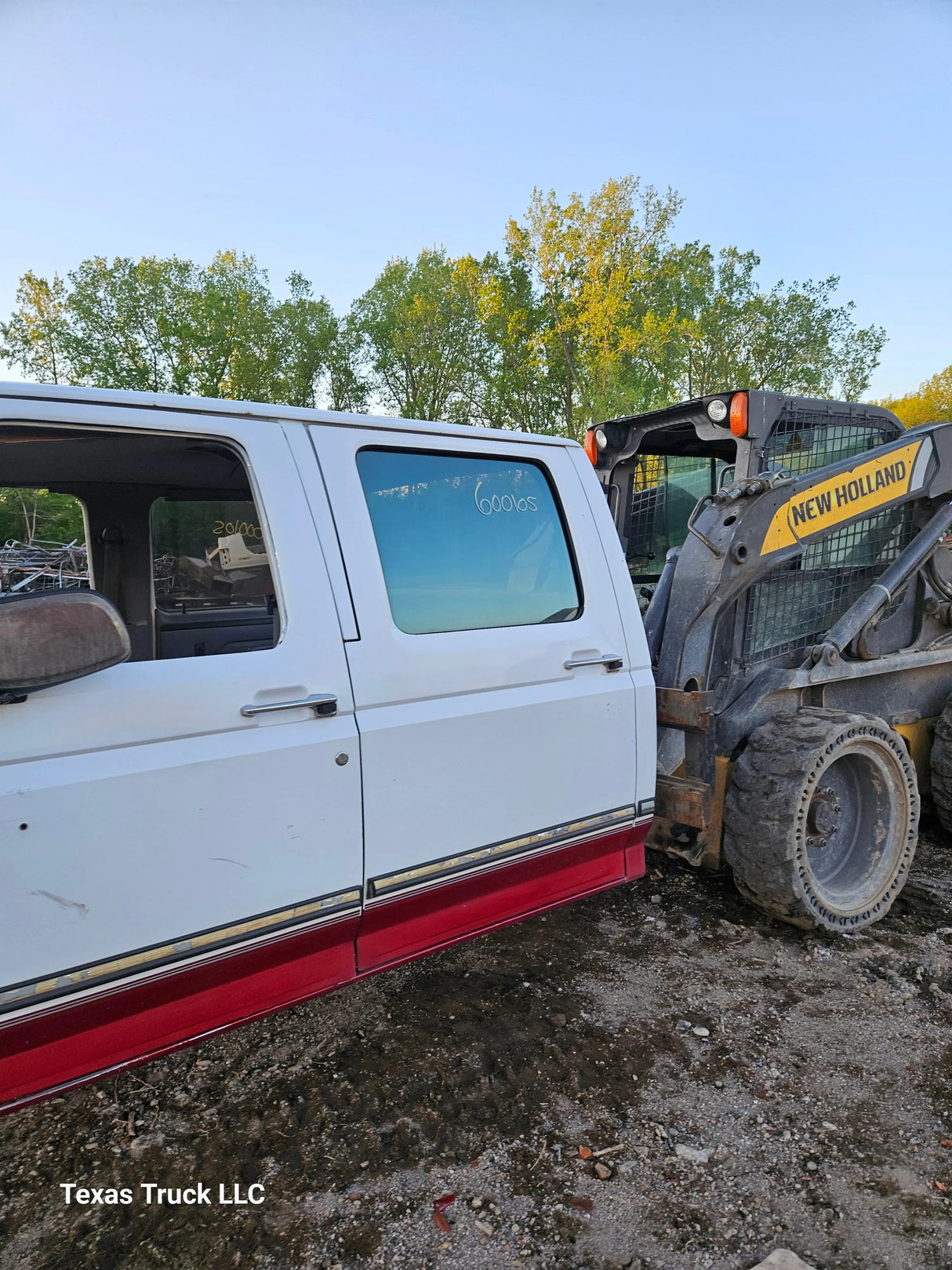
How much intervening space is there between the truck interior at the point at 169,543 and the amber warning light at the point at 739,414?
6.79 feet

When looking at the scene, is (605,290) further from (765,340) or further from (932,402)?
(932,402)

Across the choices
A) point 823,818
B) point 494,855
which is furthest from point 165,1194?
point 823,818

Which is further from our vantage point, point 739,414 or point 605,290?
point 605,290

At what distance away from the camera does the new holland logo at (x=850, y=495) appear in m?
3.41

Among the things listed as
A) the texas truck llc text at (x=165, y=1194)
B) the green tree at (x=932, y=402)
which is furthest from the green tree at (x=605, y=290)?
the texas truck llc text at (x=165, y=1194)

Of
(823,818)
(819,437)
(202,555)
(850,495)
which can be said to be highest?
(819,437)

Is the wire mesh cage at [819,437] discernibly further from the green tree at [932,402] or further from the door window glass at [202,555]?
the green tree at [932,402]

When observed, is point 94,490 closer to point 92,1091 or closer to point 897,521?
point 92,1091

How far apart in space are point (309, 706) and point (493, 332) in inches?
1415

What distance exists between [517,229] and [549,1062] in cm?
3629

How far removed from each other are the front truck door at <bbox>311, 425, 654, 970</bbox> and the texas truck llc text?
0.67m

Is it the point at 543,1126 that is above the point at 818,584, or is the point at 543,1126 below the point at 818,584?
below

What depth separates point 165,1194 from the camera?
2.16m

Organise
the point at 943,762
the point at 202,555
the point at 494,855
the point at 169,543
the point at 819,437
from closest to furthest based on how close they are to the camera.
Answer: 1. the point at 494,855
2. the point at 202,555
3. the point at 169,543
4. the point at 819,437
5. the point at 943,762
